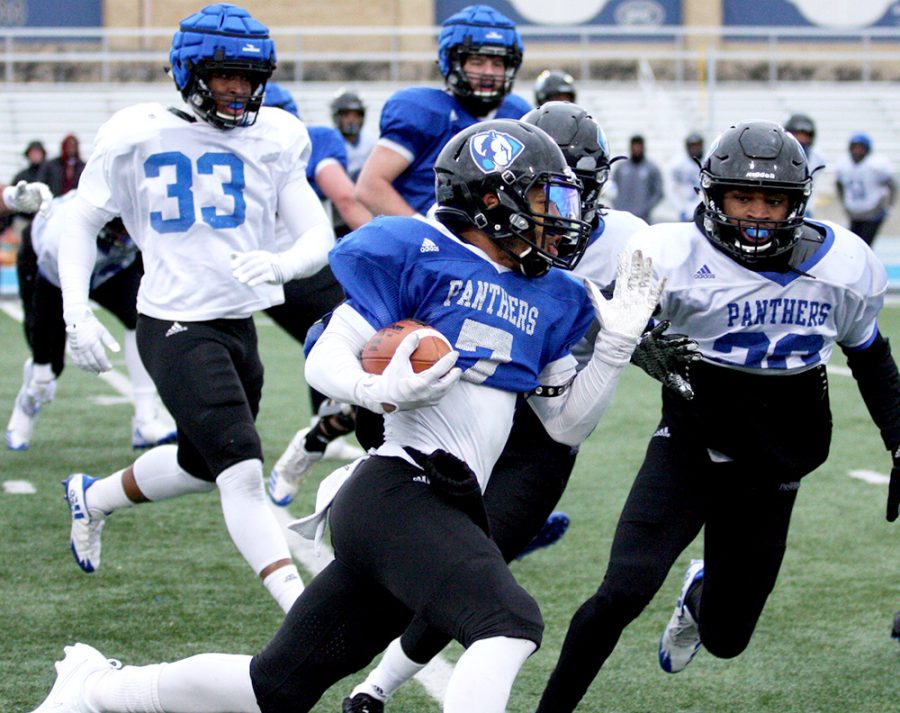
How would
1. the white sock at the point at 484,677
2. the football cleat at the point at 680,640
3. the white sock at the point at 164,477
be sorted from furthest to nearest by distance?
1. the white sock at the point at 164,477
2. the football cleat at the point at 680,640
3. the white sock at the point at 484,677

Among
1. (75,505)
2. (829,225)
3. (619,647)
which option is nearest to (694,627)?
(619,647)

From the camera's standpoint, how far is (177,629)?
450cm

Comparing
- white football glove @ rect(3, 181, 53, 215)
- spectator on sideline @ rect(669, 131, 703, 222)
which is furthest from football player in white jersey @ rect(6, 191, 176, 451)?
spectator on sideline @ rect(669, 131, 703, 222)

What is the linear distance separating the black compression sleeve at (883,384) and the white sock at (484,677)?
58.6 inches

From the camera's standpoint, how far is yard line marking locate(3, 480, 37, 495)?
6.41 m

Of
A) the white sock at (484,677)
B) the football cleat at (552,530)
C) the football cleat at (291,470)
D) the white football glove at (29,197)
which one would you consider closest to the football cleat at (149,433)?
the football cleat at (291,470)

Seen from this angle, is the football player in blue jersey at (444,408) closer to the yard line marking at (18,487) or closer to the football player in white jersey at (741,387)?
the football player in white jersey at (741,387)

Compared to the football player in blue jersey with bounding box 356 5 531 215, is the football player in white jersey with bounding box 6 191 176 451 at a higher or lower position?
lower

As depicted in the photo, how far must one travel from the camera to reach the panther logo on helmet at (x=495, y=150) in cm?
315

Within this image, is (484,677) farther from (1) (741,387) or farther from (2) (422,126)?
(2) (422,126)

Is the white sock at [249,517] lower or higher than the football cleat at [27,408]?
higher

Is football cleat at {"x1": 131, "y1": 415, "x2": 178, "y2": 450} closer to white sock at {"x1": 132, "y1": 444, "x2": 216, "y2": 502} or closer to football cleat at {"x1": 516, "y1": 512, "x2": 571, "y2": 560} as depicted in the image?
white sock at {"x1": 132, "y1": 444, "x2": 216, "y2": 502}

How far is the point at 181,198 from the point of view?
4.45 m

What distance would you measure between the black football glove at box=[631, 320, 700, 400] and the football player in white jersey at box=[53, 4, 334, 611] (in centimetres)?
128
